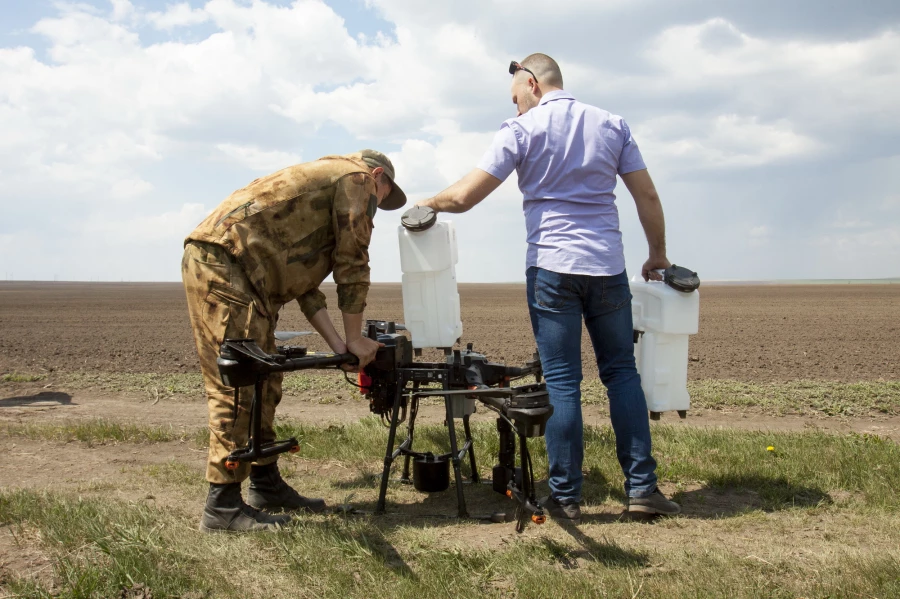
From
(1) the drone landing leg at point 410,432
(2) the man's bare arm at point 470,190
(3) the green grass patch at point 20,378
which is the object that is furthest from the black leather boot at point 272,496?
(3) the green grass patch at point 20,378

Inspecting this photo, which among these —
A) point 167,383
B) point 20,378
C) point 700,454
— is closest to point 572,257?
point 700,454

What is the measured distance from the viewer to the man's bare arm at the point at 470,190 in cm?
376

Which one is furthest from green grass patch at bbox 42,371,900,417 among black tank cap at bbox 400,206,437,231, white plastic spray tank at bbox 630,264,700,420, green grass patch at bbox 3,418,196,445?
black tank cap at bbox 400,206,437,231

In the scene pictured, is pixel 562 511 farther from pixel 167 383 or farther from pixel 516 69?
pixel 167 383

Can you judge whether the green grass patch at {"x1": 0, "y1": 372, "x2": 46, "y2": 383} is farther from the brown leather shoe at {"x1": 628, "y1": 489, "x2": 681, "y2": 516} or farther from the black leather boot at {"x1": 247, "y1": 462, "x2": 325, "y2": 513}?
the brown leather shoe at {"x1": 628, "y1": 489, "x2": 681, "y2": 516}

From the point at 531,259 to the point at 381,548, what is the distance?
1.67 meters

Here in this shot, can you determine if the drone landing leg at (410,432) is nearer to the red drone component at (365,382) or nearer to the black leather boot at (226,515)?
the red drone component at (365,382)

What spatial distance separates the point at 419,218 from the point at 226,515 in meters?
1.95

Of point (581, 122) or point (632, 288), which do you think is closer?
point (581, 122)

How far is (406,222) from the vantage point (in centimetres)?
423

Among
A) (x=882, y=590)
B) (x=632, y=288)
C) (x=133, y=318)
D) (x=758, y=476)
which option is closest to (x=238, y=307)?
(x=632, y=288)

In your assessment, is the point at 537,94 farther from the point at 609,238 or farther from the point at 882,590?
the point at 882,590

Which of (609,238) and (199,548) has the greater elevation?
(609,238)

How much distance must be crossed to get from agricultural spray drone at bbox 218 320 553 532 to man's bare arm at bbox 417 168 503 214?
35.6 inches
